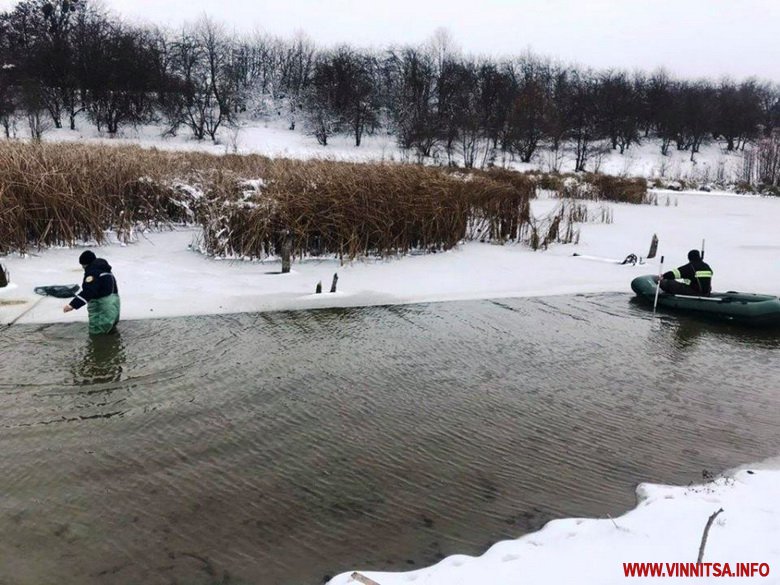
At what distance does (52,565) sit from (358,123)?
46.0m

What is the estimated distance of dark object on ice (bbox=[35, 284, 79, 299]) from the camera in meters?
9.16

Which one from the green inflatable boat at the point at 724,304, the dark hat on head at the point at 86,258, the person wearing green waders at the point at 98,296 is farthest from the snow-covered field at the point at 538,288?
the dark hat on head at the point at 86,258

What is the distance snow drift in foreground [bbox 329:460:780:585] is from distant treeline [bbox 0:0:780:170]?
3836 centimetres

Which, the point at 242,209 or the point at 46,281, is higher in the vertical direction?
the point at 242,209

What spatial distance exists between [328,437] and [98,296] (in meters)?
3.92

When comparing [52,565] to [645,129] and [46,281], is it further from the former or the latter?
[645,129]

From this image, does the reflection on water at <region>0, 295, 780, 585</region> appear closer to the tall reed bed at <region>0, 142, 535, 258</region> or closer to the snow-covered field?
the snow-covered field

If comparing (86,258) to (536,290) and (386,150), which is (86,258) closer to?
(536,290)

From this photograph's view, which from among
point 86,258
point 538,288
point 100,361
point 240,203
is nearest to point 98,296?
point 86,258

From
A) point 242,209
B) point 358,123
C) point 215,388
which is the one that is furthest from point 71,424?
point 358,123

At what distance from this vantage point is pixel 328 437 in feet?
17.6

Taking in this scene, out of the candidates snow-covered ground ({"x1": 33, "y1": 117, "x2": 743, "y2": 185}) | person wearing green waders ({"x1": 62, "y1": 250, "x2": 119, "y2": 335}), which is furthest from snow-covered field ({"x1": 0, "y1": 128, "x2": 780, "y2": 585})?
snow-covered ground ({"x1": 33, "y1": 117, "x2": 743, "y2": 185})

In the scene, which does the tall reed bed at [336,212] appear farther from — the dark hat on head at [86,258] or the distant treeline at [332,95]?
the distant treeline at [332,95]

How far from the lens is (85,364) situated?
6.77m
